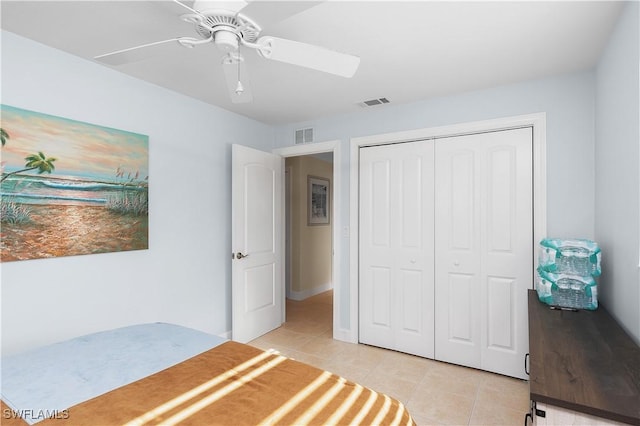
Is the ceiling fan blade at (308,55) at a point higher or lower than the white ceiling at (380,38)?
lower

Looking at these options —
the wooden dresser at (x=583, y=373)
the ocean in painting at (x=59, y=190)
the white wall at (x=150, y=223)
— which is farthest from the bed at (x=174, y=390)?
the ocean in painting at (x=59, y=190)

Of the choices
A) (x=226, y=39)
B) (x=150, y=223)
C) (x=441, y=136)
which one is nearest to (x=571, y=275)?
(x=441, y=136)

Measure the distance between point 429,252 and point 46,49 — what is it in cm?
329

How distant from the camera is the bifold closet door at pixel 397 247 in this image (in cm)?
325

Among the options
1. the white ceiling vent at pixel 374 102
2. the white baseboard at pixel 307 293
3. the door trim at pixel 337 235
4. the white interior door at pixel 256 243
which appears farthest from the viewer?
the white baseboard at pixel 307 293

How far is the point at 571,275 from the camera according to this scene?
2.18m

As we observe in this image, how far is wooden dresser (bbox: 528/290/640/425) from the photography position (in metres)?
1.07

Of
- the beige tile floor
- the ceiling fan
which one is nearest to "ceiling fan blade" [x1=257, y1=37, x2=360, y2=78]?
the ceiling fan

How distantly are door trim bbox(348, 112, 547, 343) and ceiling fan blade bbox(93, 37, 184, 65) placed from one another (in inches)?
89.0

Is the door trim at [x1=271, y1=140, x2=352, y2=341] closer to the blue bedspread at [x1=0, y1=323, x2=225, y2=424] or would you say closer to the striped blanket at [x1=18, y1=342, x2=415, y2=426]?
the blue bedspread at [x1=0, y1=323, x2=225, y2=424]

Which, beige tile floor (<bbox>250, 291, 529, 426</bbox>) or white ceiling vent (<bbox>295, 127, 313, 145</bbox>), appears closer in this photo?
beige tile floor (<bbox>250, 291, 529, 426</bbox>)

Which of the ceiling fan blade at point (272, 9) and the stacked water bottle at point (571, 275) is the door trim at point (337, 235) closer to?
the stacked water bottle at point (571, 275)

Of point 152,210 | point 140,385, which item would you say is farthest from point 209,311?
point 140,385

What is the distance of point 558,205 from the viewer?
267 cm
